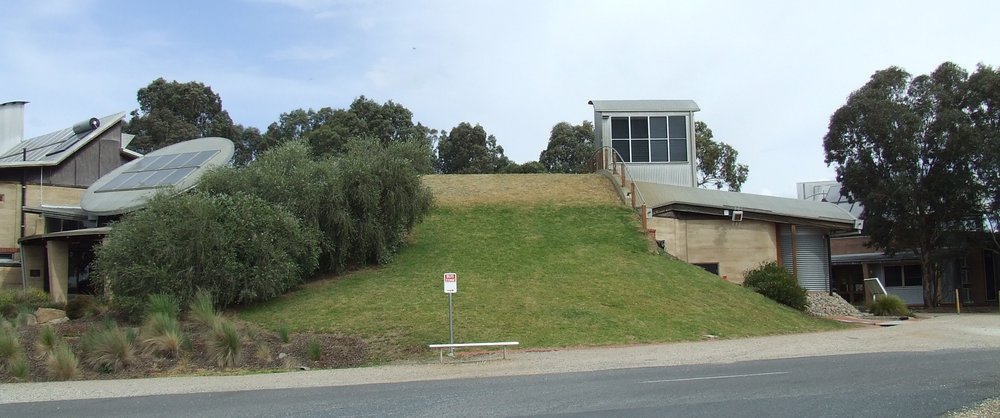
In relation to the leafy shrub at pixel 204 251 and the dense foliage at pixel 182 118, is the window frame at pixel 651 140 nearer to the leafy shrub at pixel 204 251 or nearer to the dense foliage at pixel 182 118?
the leafy shrub at pixel 204 251

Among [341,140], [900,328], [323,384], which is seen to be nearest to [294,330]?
[323,384]

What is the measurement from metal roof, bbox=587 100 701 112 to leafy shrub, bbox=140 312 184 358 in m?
24.4

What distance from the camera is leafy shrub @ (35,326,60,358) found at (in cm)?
1750

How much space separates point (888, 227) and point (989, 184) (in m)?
5.15

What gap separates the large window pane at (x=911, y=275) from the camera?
1889 inches

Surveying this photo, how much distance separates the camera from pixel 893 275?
48938mm

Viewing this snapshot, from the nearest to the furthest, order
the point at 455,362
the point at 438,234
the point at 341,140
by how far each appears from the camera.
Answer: the point at 455,362 < the point at 438,234 < the point at 341,140

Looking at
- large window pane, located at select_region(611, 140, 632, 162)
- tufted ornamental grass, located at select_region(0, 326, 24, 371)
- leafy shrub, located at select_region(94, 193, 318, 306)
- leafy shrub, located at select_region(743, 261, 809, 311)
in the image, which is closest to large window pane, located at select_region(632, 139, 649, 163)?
large window pane, located at select_region(611, 140, 632, 162)

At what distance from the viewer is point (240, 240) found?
23.4m

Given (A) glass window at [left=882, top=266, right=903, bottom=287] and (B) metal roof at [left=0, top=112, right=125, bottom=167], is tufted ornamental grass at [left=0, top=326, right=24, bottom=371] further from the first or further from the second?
(A) glass window at [left=882, top=266, right=903, bottom=287]

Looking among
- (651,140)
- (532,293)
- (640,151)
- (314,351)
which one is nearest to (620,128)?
(640,151)

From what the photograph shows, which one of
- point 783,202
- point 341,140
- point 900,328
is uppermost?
point 341,140

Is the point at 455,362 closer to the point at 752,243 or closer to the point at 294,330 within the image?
the point at 294,330

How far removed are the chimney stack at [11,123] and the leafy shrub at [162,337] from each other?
3462 centimetres
